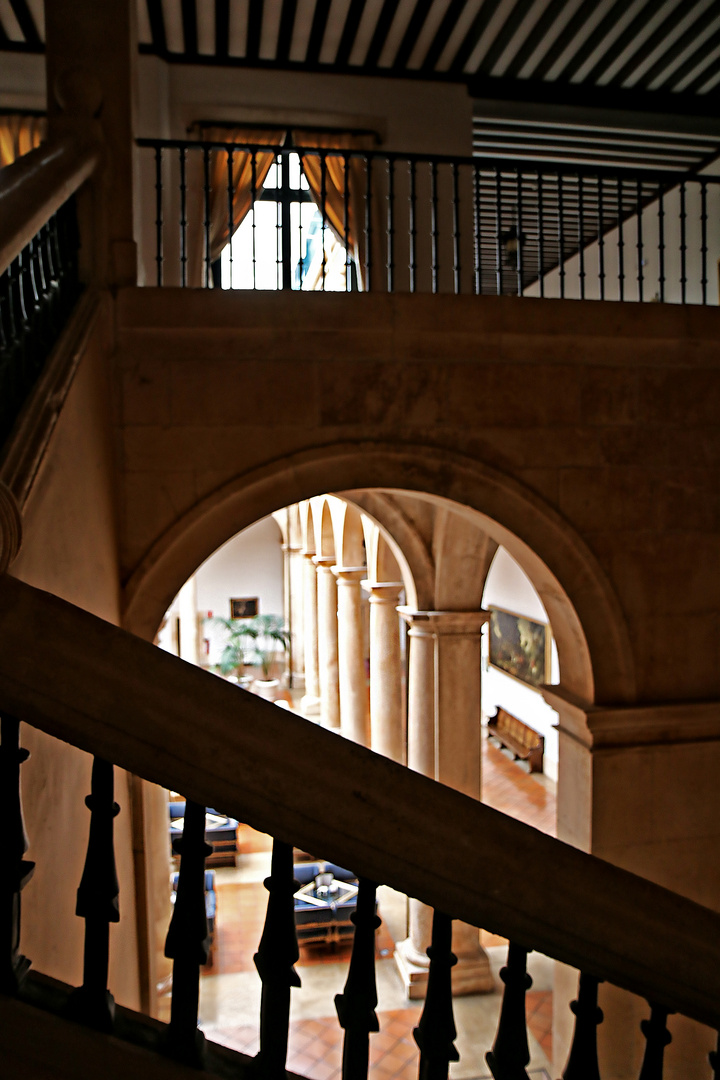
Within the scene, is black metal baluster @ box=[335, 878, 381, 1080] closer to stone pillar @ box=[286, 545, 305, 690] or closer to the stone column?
the stone column

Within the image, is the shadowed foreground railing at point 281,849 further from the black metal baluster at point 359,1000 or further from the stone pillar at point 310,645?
the stone pillar at point 310,645

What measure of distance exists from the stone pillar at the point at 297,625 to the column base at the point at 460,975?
11.8 meters

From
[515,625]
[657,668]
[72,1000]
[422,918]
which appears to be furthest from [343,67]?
[515,625]

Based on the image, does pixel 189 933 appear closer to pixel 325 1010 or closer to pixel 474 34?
pixel 325 1010

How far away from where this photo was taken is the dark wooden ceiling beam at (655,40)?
21.4ft

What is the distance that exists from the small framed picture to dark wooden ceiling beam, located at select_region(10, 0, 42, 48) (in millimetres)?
14632

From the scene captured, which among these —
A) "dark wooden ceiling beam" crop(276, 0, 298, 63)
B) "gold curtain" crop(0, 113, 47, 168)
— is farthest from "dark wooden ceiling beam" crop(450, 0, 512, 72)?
"gold curtain" crop(0, 113, 47, 168)

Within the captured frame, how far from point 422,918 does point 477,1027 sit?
0.86 meters

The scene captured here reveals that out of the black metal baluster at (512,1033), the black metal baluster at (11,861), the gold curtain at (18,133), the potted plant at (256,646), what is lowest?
the potted plant at (256,646)

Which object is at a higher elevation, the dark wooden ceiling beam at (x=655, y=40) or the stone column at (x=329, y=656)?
the dark wooden ceiling beam at (x=655, y=40)

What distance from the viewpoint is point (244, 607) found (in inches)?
801

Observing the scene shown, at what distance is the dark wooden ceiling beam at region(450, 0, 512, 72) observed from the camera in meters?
6.54

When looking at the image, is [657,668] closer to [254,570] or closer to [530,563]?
[530,563]

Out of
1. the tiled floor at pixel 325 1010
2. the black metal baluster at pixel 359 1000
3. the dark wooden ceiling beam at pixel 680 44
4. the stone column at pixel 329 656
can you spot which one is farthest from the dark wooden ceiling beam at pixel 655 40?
the tiled floor at pixel 325 1010
